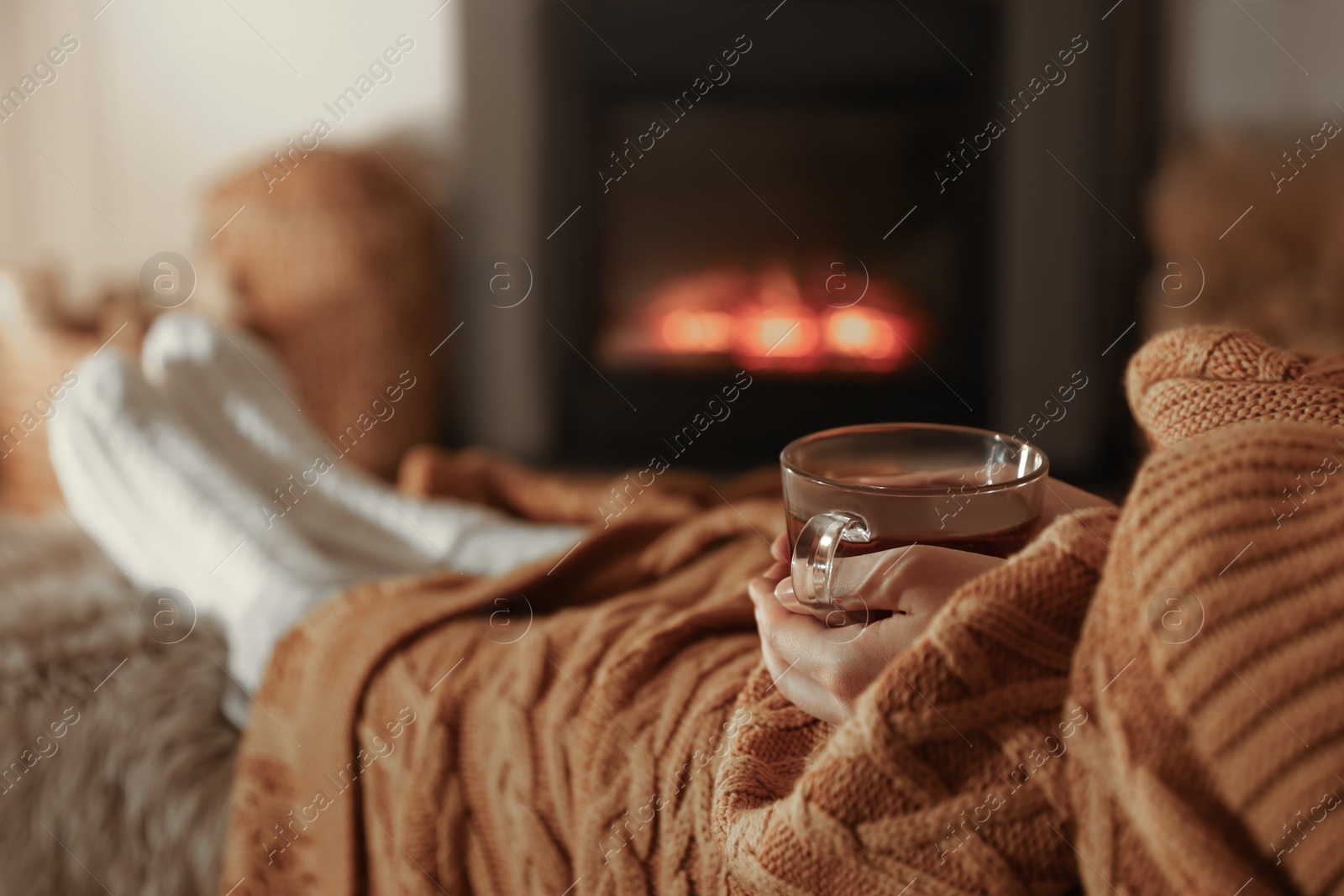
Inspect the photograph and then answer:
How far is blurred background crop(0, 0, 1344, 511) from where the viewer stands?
2107 millimetres

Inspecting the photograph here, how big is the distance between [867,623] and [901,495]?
0.20 ft

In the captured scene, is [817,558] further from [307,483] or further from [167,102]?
[167,102]

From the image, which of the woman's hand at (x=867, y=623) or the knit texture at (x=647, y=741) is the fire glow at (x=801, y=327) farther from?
the woman's hand at (x=867, y=623)

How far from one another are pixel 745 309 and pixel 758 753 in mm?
1867

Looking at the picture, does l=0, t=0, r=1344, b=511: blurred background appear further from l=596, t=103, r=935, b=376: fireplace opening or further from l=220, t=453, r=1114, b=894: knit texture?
l=220, t=453, r=1114, b=894: knit texture

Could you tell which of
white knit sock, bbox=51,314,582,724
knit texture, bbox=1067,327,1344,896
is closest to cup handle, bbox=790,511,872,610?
knit texture, bbox=1067,327,1344,896

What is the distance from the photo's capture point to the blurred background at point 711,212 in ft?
6.91

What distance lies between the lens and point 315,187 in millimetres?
2246

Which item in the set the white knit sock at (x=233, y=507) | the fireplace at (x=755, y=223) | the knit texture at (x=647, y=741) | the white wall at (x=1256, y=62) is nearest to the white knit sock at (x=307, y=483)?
the white knit sock at (x=233, y=507)

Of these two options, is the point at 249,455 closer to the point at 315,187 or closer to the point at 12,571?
the point at 12,571

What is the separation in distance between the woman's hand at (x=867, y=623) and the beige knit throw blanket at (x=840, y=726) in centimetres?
4

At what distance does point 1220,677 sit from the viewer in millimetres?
385

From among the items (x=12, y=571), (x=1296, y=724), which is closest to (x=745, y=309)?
(x=12, y=571)

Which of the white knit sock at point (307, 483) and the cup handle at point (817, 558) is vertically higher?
the white knit sock at point (307, 483)
